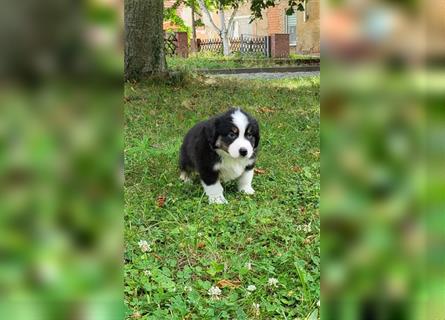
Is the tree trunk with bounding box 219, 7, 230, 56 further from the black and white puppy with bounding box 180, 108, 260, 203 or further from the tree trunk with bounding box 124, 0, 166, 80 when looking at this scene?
the black and white puppy with bounding box 180, 108, 260, 203

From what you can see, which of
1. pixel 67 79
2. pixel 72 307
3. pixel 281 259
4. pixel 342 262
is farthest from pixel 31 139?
pixel 281 259

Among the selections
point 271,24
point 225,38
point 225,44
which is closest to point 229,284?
point 225,44

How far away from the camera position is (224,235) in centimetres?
327

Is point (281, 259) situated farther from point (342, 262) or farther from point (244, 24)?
point (244, 24)

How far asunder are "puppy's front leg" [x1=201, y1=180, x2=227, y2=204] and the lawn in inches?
2.5

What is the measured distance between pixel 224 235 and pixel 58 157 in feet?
8.86

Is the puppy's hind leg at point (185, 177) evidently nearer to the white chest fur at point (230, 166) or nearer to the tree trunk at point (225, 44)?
the white chest fur at point (230, 166)

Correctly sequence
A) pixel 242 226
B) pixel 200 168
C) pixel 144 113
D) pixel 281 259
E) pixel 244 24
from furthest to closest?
pixel 244 24 → pixel 144 113 → pixel 200 168 → pixel 242 226 → pixel 281 259

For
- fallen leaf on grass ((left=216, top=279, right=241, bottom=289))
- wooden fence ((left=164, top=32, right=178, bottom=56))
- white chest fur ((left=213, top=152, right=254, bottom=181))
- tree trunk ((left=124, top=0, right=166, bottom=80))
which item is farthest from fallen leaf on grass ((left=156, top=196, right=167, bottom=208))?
wooden fence ((left=164, top=32, right=178, bottom=56))

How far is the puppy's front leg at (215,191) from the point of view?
4.11 m

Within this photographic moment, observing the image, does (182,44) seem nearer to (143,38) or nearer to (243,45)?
(243,45)

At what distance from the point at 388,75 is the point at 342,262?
9.3 inches

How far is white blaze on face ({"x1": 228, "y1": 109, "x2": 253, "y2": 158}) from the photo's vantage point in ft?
13.3

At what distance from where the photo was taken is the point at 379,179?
63cm
